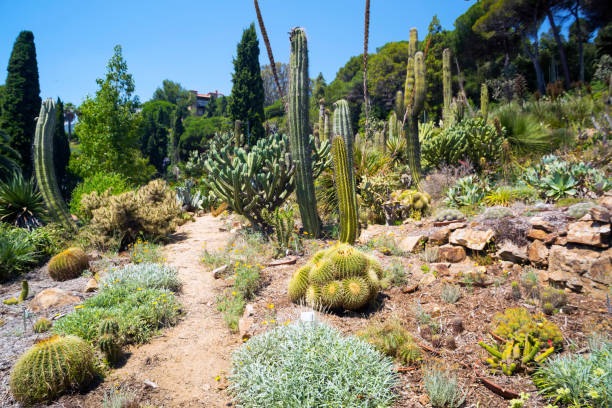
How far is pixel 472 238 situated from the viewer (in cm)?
504

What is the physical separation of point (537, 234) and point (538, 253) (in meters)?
0.30

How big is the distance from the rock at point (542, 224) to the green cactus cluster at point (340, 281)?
2225 millimetres

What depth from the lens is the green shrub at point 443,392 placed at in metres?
2.58

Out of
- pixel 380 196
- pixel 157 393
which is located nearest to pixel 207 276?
pixel 157 393

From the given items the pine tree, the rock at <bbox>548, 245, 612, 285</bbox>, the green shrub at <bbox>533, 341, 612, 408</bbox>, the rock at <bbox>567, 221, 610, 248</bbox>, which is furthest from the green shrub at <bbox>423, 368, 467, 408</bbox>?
the pine tree

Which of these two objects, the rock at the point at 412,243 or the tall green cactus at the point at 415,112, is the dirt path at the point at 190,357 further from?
the tall green cactus at the point at 415,112

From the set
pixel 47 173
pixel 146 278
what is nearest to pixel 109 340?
pixel 146 278

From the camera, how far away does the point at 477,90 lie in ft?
86.8

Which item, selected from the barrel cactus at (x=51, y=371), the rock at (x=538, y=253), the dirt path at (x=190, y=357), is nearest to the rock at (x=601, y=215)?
the rock at (x=538, y=253)

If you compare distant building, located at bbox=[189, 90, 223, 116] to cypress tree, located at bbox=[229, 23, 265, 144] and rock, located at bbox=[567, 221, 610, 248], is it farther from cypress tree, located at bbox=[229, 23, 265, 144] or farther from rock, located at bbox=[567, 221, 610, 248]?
rock, located at bbox=[567, 221, 610, 248]

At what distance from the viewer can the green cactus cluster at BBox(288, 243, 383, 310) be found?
3.93 metres

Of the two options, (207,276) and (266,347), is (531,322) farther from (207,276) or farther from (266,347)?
(207,276)

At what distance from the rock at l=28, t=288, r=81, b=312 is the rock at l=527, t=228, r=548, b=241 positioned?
6.16 metres

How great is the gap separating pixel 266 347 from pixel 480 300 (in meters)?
2.41
